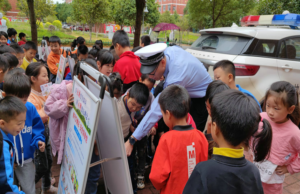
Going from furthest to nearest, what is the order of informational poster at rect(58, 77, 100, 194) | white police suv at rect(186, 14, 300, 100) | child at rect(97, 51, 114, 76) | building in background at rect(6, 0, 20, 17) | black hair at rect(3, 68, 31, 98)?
building in background at rect(6, 0, 20, 17)
white police suv at rect(186, 14, 300, 100)
child at rect(97, 51, 114, 76)
black hair at rect(3, 68, 31, 98)
informational poster at rect(58, 77, 100, 194)

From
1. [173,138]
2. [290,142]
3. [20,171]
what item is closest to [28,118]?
[20,171]

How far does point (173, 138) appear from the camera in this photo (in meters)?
1.62

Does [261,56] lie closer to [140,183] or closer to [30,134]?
[140,183]

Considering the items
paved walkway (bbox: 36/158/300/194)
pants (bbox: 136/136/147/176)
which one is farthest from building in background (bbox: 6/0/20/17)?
pants (bbox: 136/136/147/176)

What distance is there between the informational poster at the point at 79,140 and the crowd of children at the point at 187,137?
0.74 feet

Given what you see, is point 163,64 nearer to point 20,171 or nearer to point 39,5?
point 20,171

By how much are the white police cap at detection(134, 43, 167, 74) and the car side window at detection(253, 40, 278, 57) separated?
2.81 meters

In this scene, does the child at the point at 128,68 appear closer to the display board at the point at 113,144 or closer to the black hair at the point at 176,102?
the display board at the point at 113,144

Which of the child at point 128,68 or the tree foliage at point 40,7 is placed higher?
the tree foliage at point 40,7

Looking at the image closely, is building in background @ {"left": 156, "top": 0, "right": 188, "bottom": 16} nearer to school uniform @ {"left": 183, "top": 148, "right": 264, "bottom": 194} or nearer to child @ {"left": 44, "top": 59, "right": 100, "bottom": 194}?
child @ {"left": 44, "top": 59, "right": 100, "bottom": 194}

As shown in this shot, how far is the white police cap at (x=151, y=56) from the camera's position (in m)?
2.19

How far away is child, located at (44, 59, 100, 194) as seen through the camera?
6.87 feet

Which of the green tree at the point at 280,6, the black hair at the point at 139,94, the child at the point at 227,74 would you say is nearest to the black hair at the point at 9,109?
the black hair at the point at 139,94

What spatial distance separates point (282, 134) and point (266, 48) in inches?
113
